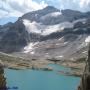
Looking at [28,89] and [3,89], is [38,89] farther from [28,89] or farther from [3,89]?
[3,89]

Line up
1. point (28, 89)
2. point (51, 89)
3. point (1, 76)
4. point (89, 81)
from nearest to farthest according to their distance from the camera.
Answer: point (89, 81), point (1, 76), point (28, 89), point (51, 89)

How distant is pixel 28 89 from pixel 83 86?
8936 centimetres

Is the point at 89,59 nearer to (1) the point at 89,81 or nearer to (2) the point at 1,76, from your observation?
(1) the point at 89,81

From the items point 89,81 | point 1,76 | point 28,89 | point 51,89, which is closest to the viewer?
point 89,81

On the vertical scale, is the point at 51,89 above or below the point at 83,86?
below

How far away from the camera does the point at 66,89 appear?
5037 inches

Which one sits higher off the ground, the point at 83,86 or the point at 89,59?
the point at 89,59

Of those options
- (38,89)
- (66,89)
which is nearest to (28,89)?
(38,89)

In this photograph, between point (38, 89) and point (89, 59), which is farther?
point (38, 89)

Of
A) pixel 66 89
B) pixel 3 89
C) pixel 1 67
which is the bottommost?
pixel 66 89

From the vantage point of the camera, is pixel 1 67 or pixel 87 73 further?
pixel 1 67

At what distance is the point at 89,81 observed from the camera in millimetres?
19781

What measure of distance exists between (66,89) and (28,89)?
24116 mm

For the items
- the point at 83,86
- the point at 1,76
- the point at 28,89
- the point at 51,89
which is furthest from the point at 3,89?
the point at 51,89
